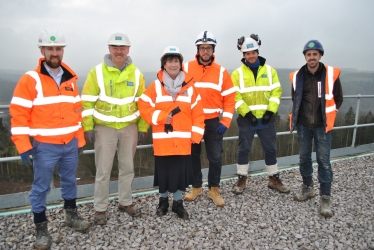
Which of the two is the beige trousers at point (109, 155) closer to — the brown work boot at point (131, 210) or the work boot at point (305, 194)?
the brown work boot at point (131, 210)

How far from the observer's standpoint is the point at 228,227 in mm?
3438

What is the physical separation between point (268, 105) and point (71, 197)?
294cm

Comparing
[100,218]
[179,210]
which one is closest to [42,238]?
[100,218]

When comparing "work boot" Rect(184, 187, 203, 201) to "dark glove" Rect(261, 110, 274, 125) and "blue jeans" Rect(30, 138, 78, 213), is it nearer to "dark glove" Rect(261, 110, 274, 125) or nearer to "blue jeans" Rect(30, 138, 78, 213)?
"dark glove" Rect(261, 110, 274, 125)

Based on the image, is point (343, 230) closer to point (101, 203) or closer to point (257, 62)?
point (257, 62)

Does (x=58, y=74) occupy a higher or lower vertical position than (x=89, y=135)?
higher

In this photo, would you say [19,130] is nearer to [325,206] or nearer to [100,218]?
[100,218]

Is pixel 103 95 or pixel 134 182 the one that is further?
pixel 134 182

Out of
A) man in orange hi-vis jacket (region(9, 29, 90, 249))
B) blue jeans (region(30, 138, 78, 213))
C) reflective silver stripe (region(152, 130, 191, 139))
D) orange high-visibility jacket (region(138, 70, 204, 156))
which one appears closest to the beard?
man in orange hi-vis jacket (region(9, 29, 90, 249))

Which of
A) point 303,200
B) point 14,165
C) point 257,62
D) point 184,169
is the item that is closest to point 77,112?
point 184,169

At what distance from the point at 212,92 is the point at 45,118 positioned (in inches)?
80.9

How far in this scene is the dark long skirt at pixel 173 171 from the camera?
3461 mm

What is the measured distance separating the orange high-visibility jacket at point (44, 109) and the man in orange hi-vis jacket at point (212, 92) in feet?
5.19

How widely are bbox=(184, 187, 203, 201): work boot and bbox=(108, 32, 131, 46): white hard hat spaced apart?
226 cm
